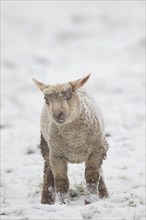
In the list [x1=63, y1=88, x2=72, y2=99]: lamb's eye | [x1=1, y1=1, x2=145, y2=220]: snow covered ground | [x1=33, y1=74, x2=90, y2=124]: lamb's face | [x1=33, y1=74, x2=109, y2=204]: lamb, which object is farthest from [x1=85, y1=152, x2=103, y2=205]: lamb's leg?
[x1=63, y1=88, x2=72, y2=99]: lamb's eye

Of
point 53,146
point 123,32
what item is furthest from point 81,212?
point 123,32

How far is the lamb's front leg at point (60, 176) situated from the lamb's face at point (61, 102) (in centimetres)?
65

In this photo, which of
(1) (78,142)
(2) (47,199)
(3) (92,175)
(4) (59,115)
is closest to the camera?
(4) (59,115)

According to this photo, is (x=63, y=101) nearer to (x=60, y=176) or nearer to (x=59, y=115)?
(x=59, y=115)

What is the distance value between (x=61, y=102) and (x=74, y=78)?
10177mm

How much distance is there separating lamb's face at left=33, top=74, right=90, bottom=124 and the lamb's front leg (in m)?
0.64

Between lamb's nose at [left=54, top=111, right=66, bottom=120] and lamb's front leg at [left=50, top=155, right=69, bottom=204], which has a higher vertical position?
lamb's nose at [left=54, top=111, right=66, bottom=120]

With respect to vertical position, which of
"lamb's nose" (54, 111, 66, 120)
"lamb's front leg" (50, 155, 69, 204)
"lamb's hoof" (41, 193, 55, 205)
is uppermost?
"lamb's nose" (54, 111, 66, 120)

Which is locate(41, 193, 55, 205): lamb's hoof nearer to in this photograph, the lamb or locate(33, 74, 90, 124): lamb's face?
the lamb

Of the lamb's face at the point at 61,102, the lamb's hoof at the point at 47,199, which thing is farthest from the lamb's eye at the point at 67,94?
the lamb's hoof at the point at 47,199

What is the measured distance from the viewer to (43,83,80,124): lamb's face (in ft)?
17.2

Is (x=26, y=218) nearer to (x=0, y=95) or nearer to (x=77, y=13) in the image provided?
(x=0, y=95)

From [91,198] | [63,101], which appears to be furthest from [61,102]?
[91,198]

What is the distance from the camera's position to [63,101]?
5320mm
